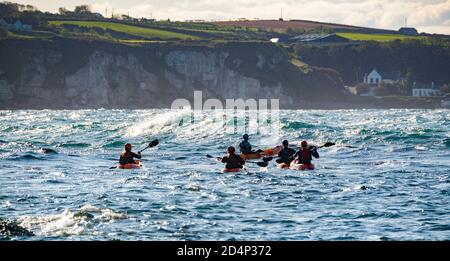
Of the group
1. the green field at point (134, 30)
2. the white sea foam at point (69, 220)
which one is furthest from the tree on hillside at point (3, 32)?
the white sea foam at point (69, 220)

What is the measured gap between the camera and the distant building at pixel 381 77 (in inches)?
6053

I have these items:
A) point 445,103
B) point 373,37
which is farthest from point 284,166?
point 373,37

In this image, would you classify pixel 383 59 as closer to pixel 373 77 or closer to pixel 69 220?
pixel 373 77

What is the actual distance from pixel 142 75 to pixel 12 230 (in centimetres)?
10766

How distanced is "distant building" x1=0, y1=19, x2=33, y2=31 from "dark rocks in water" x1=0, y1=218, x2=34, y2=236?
124259 mm

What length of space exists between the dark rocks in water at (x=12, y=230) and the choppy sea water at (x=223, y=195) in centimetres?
Result: 16

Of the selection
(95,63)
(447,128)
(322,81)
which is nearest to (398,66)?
(322,81)

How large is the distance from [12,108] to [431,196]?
95.9 meters

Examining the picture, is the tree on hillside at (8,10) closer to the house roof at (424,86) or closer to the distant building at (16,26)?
the distant building at (16,26)

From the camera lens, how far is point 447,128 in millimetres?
62469

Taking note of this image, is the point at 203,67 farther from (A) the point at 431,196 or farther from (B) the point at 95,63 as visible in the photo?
(A) the point at 431,196

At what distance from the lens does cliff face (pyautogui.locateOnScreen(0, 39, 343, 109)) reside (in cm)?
12200
